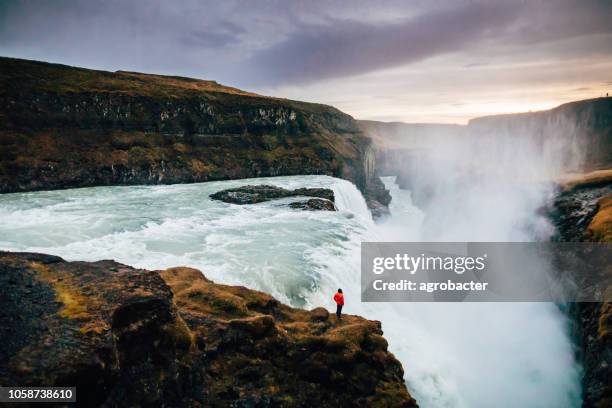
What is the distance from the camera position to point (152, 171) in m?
68.4

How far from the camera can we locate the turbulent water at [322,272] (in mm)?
22062

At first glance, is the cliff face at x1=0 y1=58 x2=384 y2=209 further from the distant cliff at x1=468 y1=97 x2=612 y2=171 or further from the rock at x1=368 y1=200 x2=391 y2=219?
the distant cliff at x1=468 y1=97 x2=612 y2=171

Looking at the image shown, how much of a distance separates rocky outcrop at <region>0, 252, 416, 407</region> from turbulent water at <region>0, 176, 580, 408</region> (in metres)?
5.90

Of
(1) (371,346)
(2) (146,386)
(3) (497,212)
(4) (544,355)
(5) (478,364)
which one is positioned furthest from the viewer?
(3) (497,212)

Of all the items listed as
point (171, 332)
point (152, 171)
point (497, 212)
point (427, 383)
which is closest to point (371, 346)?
point (427, 383)

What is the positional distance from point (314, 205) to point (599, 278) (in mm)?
29945

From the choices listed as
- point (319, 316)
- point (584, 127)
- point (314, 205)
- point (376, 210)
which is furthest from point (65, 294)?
Result: point (584, 127)

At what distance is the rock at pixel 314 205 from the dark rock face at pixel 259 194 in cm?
352

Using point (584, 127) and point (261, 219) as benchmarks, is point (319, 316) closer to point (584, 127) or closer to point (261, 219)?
point (261, 219)

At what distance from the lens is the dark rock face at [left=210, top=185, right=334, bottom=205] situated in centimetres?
5162

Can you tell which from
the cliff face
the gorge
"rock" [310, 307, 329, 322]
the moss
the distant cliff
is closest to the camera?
the moss

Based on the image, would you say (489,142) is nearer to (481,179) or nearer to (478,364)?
(481,179)

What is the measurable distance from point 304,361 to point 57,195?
53.4 m

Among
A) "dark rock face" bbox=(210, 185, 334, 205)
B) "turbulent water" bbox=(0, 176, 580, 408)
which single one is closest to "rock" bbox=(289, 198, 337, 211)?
"turbulent water" bbox=(0, 176, 580, 408)
